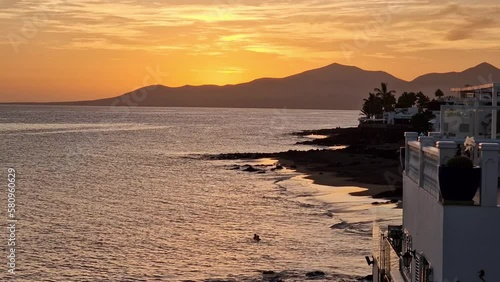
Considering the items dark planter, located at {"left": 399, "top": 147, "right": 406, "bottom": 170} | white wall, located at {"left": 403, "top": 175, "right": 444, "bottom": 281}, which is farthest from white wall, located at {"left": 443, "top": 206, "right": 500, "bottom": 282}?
dark planter, located at {"left": 399, "top": 147, "right": 406, "bottom": 170}

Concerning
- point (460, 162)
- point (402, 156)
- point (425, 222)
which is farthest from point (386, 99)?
point (460, 162)

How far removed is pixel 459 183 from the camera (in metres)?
8.11

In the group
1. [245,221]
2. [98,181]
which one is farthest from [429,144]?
[98,181]

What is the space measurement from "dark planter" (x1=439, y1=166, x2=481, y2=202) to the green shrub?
0.05 metres

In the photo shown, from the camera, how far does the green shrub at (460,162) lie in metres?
8.12

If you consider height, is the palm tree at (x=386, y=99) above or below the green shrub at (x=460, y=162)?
above

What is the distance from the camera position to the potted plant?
809cm

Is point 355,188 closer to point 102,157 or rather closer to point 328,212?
point 328,212

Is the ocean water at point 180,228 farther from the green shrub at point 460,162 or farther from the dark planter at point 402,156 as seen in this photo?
the green shrub at point 460,162

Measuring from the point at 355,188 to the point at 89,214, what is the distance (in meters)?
19.6

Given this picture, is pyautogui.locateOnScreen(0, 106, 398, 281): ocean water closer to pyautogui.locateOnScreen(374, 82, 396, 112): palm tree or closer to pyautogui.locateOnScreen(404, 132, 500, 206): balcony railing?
pyautogui.locateOnScreen(404, 132, 500, 206): balcony railing

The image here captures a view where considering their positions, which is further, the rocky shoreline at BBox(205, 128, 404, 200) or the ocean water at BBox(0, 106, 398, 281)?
the rocky shoreline at BBox(205, 128, 404, 200)

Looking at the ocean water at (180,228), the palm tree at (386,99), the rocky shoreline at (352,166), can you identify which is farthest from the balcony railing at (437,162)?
the palm tree at (386,99)

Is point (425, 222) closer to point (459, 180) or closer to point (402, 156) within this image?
point (459, 180)
